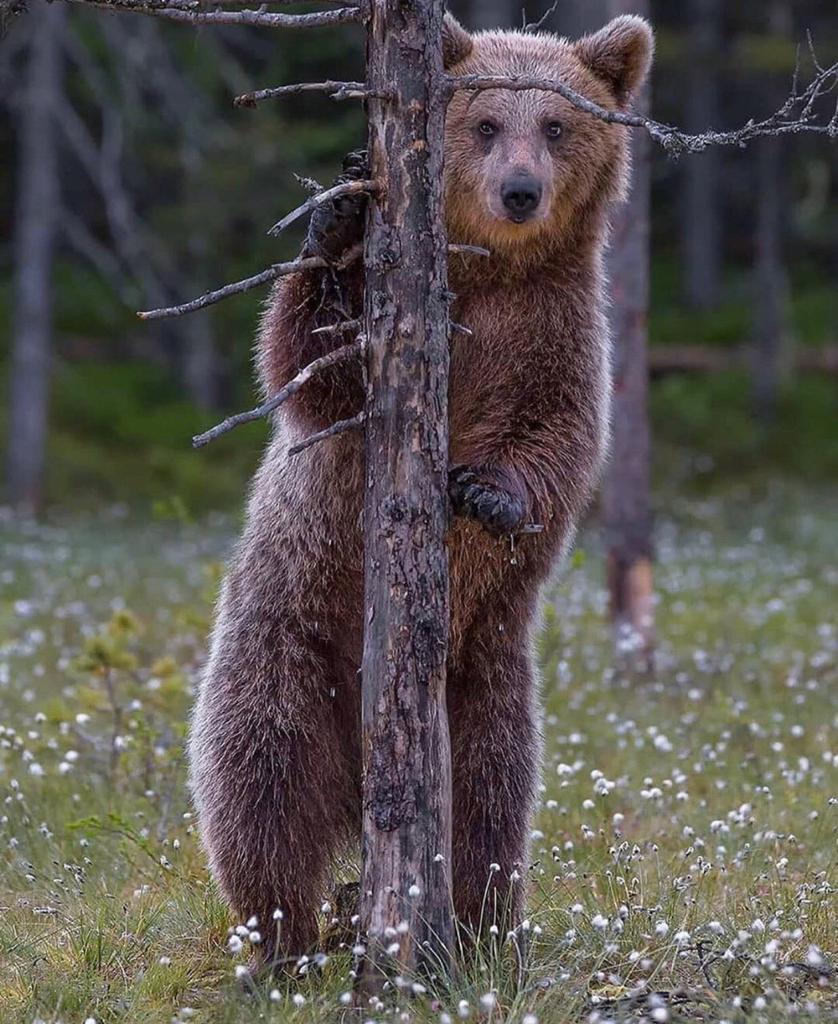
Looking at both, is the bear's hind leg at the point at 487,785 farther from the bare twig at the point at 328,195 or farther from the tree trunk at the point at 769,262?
the tree trunk at the point at 769,262

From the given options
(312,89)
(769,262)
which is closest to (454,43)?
(312,89)

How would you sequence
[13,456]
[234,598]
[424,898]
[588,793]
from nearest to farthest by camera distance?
[424,898] < [234,598] < [588,793] < [13,456]

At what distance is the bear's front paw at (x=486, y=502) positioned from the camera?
443 centimetres

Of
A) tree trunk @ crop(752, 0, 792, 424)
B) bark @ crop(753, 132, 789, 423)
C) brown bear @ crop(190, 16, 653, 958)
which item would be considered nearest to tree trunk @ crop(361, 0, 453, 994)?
brown bear @ crop(190, 16, 653, 958)

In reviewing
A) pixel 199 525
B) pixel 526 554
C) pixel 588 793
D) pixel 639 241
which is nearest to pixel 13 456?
pixel 199 525

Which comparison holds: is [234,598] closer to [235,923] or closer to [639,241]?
[235,923]

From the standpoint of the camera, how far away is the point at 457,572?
489 cm

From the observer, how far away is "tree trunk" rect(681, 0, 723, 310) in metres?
27.5

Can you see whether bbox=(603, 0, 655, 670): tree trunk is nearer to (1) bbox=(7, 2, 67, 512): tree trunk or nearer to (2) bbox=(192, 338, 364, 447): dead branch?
(2) bbox=(192, 338, 364, 447): dead branch

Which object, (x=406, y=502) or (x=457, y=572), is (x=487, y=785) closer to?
(x=457, y=572)

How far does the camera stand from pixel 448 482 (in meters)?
4.52

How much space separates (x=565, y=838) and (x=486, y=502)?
88.3 inches

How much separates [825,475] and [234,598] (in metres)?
20.9

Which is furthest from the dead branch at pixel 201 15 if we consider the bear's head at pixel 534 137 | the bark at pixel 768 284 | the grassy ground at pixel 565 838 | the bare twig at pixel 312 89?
the bark at pixel 768 284
